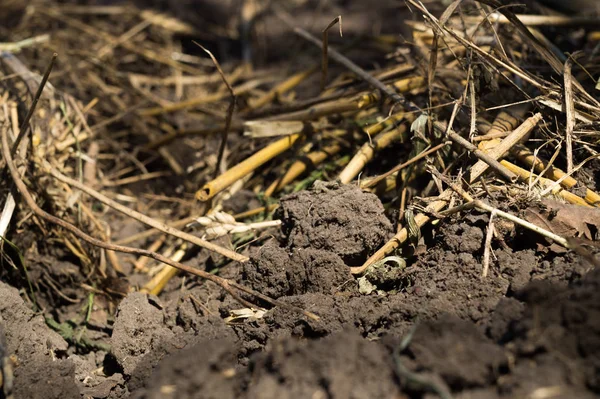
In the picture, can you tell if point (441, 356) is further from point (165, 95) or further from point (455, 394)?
point (165, 95)

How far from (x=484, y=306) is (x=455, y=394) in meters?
0.44

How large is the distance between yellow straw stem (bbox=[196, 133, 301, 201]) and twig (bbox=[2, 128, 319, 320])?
347 mm

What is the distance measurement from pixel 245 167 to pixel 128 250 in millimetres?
647

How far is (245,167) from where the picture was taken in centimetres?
265

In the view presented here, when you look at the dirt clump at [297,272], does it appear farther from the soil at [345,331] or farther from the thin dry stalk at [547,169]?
the thin dry stalk at [547,169]

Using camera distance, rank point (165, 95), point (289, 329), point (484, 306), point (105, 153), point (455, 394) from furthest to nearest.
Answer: point (165, 95) → point (105, 153) → point (289, 329) → point (484, 306) → point (455, 394)

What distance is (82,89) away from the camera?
3619 millimetres

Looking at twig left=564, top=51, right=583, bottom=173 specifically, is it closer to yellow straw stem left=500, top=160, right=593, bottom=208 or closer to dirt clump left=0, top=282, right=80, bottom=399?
yellow straw stem left=500, top=160, right=593, bottom=208

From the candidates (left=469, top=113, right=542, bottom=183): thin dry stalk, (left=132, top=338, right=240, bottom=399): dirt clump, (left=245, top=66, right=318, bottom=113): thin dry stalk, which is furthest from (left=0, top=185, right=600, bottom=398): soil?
(left=245, top=66, right=318, bottom=113): thin dry stalk

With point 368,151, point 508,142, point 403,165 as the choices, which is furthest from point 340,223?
point 508,142

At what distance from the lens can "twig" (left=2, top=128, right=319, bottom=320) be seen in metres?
2.08

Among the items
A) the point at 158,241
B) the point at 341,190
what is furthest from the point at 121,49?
the point at 341,190

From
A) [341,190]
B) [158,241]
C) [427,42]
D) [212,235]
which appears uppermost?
[427,42]

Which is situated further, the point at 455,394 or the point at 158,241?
the point at 158,241
